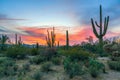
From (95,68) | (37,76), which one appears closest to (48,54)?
(37,76)

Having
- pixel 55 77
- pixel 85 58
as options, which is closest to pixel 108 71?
pixel 85 58

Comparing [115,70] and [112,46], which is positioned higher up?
[112,46]

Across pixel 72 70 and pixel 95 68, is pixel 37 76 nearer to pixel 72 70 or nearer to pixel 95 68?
pixel 72 70

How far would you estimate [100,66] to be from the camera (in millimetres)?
18078

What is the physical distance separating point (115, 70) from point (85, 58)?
269cm

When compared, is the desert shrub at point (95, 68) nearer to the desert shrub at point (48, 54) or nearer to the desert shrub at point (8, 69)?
the desert shrub at point (48, 54)

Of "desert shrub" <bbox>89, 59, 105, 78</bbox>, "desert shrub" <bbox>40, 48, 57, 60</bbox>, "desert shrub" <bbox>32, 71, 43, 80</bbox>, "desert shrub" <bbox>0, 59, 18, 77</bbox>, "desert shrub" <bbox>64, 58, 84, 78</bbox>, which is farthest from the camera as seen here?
"desert shrub" <bbox>40, 48, 57, 60</bbox>

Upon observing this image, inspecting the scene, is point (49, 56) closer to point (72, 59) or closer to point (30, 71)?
point (72, 59)

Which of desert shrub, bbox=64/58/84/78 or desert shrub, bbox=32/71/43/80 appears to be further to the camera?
desert shrub, bbox=64/58/84/78

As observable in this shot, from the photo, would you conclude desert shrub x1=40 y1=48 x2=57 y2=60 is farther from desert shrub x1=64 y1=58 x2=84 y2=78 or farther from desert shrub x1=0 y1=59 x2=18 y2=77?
desert shrub x1=64 y1=58 x2=84 y2=78

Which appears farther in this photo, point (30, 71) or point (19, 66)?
point (19, 66)

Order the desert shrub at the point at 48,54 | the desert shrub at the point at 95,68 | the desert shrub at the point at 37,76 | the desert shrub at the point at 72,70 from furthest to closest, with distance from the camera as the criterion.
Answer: the desert shrub at the point at 48,54 < the desert shrub at the point at 95,68 < the desert shrub at the point at 72,70 < the desert shrub at the point at 37,76

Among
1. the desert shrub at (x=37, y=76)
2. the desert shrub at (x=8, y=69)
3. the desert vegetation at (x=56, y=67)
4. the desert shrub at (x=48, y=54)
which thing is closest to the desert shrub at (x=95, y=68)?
the desert vegetation at (x=56, y=67)

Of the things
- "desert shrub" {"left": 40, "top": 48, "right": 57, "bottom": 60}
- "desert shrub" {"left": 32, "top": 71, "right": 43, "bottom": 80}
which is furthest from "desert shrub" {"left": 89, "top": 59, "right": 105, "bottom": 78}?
"desert shrub" {"left": 40, "top": 48, "right": 57, "bottom": 60}
